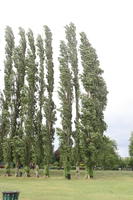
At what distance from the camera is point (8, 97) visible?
5866cm

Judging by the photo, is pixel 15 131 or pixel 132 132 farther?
→ pixel 132 132

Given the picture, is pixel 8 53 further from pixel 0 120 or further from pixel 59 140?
pixel 59 140

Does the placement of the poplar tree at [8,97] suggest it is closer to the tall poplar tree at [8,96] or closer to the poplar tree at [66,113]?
the tall poplar tree at [8,96]

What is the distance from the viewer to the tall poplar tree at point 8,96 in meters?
55.9

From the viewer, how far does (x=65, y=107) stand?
173 feet

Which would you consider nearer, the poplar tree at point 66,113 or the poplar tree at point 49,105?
the poplar tree at point 66,113

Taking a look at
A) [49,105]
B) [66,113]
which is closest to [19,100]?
[49,105]

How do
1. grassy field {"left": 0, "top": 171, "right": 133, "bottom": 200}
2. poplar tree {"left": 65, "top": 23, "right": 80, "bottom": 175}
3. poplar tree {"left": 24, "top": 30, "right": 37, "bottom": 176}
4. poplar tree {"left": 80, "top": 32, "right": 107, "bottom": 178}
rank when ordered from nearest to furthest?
grassy field {"left": 0, "top": 171, "right": 133, "bottom": 200} → poplar tree {"left": 80, "top": 32, "right": 107, "bottom": 178} → poplar tree {"left": 65, "top": 23, "right": 80, "bottom": 175} → poplar tree {"left": 24, "top": 30, "right": 37, "bottom": 176}

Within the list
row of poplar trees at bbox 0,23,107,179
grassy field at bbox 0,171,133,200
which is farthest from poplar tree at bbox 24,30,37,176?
grassy field at bbox 0,171,133,200

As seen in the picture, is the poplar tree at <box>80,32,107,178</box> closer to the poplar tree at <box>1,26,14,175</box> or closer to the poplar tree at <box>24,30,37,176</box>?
the poplar tree at <box>24,30,37,176</box>

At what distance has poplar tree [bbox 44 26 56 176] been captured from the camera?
5356cm

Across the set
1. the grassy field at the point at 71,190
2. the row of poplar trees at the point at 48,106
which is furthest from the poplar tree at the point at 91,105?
the grassy field at the point at 71,190

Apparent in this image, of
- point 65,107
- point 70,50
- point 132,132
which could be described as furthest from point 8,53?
point 132,132

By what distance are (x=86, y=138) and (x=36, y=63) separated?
12.9 meters
